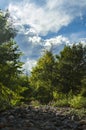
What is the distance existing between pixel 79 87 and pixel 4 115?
25.3m

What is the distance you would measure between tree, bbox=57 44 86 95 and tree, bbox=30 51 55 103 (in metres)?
1.68

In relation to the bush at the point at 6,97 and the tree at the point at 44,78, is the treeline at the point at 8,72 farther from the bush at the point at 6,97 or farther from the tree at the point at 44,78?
the tree at the point at 44,78

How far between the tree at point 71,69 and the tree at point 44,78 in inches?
66.2

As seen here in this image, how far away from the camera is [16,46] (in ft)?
74.3

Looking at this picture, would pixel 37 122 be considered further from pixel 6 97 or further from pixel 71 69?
pixel 71 69

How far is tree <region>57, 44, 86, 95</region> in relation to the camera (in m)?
43.6

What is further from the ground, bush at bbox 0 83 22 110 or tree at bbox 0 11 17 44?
tree at bbox 0 11 17 44

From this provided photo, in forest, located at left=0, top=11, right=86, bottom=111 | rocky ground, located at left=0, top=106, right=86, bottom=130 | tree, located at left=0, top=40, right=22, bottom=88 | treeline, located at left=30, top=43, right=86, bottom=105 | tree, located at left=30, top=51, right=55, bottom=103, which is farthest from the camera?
tree, located at left=30, top=51, right=55, bottom=103

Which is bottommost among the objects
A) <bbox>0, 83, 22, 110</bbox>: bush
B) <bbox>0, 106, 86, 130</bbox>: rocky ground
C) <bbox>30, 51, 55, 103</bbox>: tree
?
<bbox>0, 106, 86, 130</bbox>: rocky ground

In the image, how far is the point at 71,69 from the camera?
43.6 metres

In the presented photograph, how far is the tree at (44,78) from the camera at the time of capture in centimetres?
4625

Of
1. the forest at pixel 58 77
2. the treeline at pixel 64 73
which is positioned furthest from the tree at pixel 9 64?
the treeline at pixel 64 73

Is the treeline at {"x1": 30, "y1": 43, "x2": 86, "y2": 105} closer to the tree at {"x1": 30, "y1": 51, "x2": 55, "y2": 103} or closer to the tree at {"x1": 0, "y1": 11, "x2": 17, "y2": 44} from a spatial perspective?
the tree at {"x1": 30, "y1": 51, "x2": 55, "y2": 103}

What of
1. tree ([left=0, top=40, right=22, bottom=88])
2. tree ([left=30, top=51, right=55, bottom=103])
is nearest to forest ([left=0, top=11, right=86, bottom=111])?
tree ([left=30, top=51, right=55, bottom=103])
